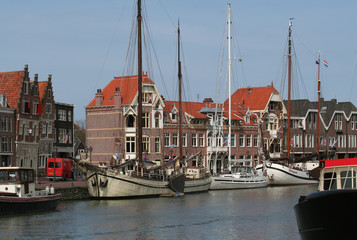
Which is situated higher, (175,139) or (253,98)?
(253,98)

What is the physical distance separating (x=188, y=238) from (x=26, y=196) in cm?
1610

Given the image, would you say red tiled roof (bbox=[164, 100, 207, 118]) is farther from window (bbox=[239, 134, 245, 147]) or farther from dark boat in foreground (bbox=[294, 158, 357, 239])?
dark boat in foreground (bbox=[294, 158, 357, 239])

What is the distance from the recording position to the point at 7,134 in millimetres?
77438

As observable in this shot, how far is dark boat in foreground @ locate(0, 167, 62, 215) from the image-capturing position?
1823 inches

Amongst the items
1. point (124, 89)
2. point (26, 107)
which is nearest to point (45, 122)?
point (26, 107)

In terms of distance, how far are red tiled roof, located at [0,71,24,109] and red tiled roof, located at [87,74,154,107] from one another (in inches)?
558

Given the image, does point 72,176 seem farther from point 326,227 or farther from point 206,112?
point 326,227

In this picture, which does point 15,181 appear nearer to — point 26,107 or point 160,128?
point 26,107

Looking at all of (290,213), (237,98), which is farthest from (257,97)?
(290,213)

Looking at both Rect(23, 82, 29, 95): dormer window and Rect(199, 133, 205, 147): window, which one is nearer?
Rect(23, 82, 29, 95): dormer window

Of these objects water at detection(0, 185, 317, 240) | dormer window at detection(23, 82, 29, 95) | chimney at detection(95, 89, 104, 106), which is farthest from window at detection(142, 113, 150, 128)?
water at detection(0, 185, 317, 240)

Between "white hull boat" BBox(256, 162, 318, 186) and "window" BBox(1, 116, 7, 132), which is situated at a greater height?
"window" BBox(1, 116, 7, 132)

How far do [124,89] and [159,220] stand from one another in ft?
159

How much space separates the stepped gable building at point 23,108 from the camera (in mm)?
79188
